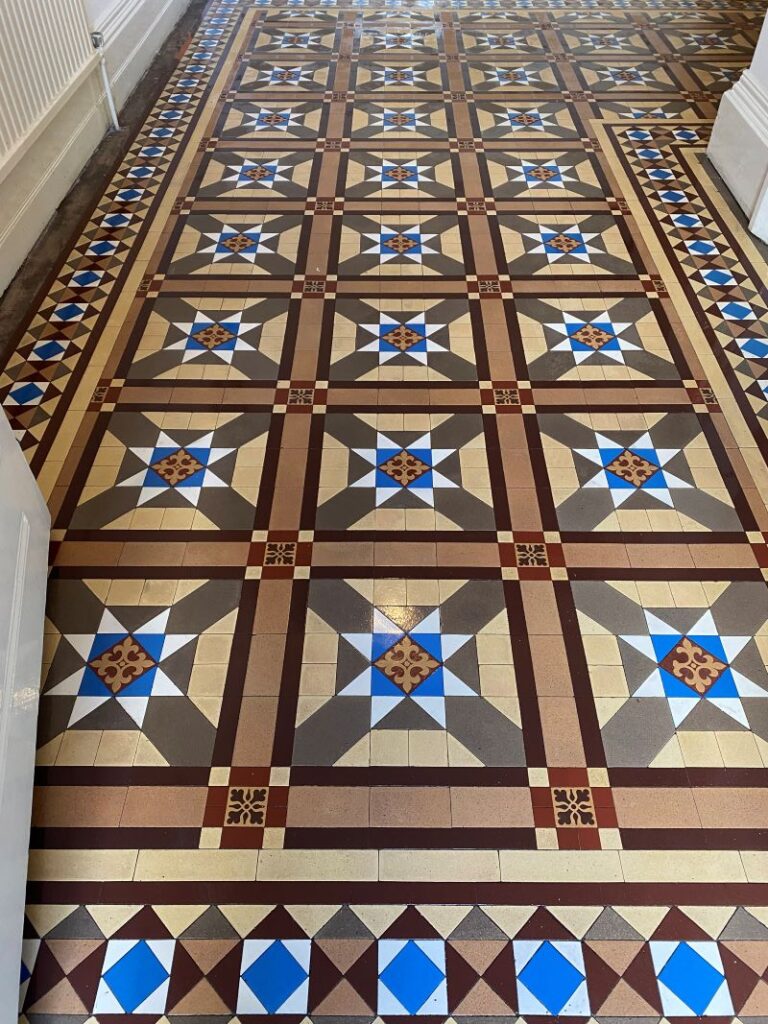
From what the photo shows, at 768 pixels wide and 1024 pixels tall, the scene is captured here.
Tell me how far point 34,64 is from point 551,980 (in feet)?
12.6

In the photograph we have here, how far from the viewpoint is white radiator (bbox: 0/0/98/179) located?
3195mm

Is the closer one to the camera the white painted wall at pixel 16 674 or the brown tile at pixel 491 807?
the white painted wall at pixel 16 674

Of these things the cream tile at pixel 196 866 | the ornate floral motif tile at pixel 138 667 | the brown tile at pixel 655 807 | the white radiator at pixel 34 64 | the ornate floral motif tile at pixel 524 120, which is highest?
the white radiator at pixel 34 64

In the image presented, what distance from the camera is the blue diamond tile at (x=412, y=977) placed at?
1.59 meters

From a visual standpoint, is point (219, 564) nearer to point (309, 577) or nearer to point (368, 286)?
point (309, 577)

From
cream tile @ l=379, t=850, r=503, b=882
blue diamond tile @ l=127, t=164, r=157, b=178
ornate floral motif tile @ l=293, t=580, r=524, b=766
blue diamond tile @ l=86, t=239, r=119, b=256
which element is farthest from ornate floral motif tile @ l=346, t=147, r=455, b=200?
cream tile @ l=379, t=850, r=503, b=882

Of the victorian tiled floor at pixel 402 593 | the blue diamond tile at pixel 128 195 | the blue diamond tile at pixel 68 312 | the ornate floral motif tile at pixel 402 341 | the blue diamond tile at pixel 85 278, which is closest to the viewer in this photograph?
the victorian tiled floor at pixel 402 593

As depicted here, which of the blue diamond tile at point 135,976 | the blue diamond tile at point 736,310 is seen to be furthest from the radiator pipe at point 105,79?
the blue diamond tile at point 135,976

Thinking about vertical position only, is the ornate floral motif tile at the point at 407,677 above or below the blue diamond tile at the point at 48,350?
below

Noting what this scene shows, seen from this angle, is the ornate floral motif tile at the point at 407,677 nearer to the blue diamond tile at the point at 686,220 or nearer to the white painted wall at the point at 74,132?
the white painted wall at the point at 74,132

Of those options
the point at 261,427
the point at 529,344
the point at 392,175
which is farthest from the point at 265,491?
the point at 392,175

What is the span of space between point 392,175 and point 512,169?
2.04 ft

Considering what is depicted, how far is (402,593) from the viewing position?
2.27 m

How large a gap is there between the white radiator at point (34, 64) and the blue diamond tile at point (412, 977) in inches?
122
